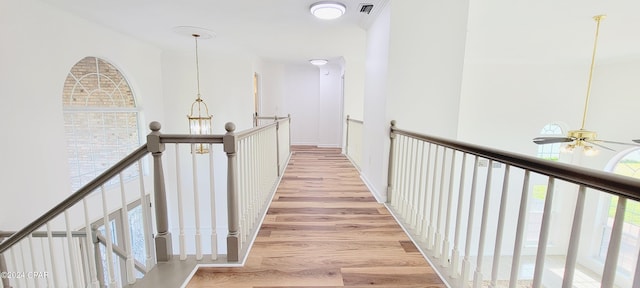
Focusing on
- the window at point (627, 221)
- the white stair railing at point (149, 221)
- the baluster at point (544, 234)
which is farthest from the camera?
the window at point (627, 221)

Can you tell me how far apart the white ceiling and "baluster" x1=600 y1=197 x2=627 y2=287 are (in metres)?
2.78

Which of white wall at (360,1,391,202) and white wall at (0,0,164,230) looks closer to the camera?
white wall at (0,0,164,230)

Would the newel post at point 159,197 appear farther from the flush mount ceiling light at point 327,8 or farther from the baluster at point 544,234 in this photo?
the flush mount ceiling light at point 327,8

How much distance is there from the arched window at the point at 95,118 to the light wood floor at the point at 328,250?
300 centimetres

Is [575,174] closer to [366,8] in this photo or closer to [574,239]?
[574,239]

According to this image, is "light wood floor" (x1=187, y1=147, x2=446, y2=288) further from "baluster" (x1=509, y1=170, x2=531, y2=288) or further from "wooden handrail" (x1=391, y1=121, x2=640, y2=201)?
"wooden handrail" (x1=391, y1=121, x2=640, y2=201)

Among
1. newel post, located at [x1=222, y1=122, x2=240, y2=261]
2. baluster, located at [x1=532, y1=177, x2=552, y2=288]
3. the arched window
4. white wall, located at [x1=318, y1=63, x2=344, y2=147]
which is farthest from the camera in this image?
white wall, located at [x1=318, y1=63, x2=344, y2=147]

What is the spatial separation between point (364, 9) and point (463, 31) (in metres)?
1.15

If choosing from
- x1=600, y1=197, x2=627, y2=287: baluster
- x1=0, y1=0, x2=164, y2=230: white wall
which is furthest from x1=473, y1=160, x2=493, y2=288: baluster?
x1=0, y1=0, x2=164, y2=230: white wall

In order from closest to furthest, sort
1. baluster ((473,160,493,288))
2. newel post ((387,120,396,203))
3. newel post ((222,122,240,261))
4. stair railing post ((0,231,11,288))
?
baluster ((473,160,493,288))
newel post ((222,122,240,261))
stair railing post ((0,231,11,288))
newel post ((387,120,396,203))

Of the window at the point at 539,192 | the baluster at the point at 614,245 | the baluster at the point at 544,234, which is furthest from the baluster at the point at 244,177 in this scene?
the window at the point at 539,192

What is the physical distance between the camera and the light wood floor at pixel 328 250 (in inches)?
67.9

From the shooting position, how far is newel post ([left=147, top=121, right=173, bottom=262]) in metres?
1.67

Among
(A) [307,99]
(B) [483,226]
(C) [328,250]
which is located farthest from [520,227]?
(A) [307,99]
